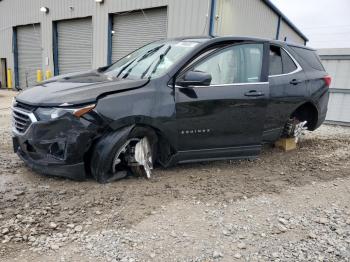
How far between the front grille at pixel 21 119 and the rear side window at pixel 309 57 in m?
3.84

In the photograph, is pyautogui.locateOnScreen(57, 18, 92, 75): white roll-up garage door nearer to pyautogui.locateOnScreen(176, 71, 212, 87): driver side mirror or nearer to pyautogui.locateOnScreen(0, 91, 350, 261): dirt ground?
pyautogui.locateOnScreen(0, 91, 350, 261): dirt ground

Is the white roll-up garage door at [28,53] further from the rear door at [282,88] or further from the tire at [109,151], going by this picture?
the tire at [109,151]

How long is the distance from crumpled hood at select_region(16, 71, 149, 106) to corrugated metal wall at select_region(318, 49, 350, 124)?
7.14 meters

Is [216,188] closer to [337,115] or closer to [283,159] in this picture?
[283,159]

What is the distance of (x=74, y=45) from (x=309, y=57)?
1170cm

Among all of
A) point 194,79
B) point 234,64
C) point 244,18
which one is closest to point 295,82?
point 234,64

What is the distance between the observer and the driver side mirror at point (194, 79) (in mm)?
3355

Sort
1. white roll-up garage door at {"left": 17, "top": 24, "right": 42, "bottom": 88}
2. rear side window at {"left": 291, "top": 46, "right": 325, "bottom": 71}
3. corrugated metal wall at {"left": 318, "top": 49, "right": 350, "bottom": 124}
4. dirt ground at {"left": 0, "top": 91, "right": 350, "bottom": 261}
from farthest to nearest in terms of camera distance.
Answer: white roll-up garage door at {"left": 17, "top": 24, "right": 42, "bottom": 88}, corrugated metal wall at {"left": 318, "top": 49, "right": 350, "bottom": 124}, rear side window at {"left": 291, "top": 46, "right": 325, "bottom": 71}, dirt ground at {"left": 0, "top": 91, "right": 350, "bottom": 261}

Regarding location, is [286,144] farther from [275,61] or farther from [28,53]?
[28,53]

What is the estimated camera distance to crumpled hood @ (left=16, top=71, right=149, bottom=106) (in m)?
2.99

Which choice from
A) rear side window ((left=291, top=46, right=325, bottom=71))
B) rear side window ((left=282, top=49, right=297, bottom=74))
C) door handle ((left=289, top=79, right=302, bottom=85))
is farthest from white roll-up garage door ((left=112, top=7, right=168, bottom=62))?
door handle ((left=289, top=79, right=302, bottom=85))

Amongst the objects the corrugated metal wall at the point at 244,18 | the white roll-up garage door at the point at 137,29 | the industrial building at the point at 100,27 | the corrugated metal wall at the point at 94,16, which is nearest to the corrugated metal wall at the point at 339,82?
the corrugated metal wall at the point at 244,18

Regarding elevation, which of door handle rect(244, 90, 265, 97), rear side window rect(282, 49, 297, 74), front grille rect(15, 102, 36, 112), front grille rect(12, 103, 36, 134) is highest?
rear side window rect(282, 49, 297, 74)

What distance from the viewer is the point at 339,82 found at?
8484mm
